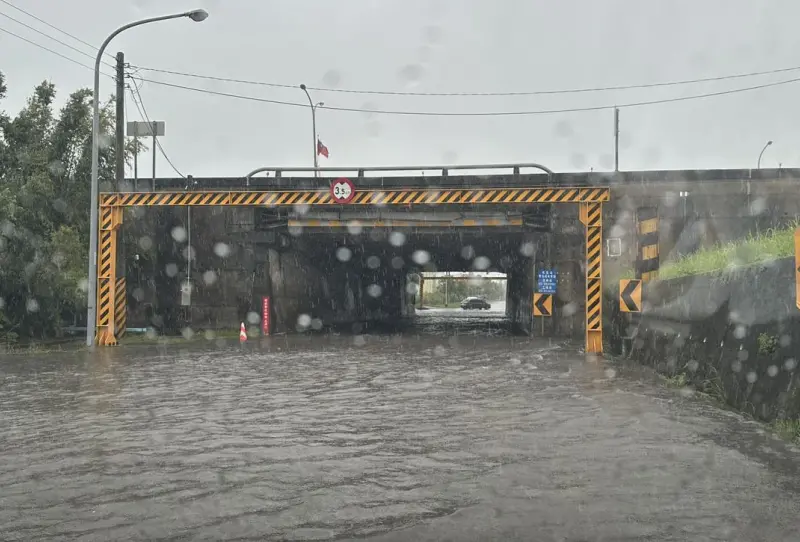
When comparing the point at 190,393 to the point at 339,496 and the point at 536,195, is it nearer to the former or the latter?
the point at 339,496

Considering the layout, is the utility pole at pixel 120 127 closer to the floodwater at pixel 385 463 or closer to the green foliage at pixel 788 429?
the floodwater at pixel 385 463

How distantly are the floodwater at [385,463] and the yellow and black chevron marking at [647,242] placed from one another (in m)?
4.14

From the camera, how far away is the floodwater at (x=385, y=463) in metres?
5.32

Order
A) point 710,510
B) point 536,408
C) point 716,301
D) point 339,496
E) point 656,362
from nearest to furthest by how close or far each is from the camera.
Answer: point 710,510 → point 339,496 → point 536,408 → point 716,301 → point 656,362

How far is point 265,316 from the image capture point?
2883 cm

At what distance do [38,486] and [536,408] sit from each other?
607cm

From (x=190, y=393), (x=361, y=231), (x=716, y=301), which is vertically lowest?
(x=190, y=393)

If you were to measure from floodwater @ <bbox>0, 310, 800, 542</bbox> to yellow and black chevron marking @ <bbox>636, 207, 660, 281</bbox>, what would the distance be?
4.14 m

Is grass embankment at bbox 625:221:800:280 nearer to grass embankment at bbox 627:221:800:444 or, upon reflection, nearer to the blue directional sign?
grass embankment at bbox 627:221:800:444

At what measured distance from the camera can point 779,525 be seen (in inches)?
206

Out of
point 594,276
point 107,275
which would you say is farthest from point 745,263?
point 107,275

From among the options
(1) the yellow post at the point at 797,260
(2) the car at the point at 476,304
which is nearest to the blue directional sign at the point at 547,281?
(1) the yellow post at the point at 797,260

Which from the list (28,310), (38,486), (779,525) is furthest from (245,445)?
(28,310)

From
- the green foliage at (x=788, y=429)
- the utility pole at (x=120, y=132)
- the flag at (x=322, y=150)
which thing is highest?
the flag at (x=322, y=150)
